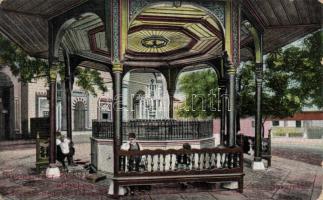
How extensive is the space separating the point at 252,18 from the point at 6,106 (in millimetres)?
21605

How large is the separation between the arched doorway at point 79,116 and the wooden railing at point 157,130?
74.8 ft

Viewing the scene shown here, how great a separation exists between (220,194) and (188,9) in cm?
501

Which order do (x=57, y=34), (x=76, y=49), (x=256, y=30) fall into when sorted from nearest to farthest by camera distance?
(x=57, y=34), (x=256, y=30), (x=76, y=49)

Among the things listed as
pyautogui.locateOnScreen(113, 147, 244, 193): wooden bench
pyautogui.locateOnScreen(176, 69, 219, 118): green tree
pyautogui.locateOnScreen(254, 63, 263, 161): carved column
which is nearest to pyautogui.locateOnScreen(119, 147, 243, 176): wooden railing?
pyautogui.locateOnScreen(113, 147, 244, 193): wooden bench

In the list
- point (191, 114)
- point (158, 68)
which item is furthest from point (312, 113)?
point (158, 68)

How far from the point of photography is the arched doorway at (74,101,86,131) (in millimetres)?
33438

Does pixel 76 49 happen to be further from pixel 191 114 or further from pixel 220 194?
pixel 191 114

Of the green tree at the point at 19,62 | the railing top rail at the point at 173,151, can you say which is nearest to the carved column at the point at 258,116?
the railing top rail at the point at 173,151

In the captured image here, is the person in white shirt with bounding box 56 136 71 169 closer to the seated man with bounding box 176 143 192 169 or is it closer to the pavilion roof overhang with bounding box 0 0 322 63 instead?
the pavilion roof overhang with bounding box 0 0 322 63

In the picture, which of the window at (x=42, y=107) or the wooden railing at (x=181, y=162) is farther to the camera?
the window at (x=42, y=107)

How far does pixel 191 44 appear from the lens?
523 inches

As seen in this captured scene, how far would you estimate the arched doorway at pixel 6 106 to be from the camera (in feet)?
80.4

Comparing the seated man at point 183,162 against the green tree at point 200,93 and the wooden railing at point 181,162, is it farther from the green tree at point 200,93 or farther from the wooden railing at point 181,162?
the green tree at point 200,93

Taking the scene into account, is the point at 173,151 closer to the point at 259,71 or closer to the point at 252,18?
the point at 252,18
